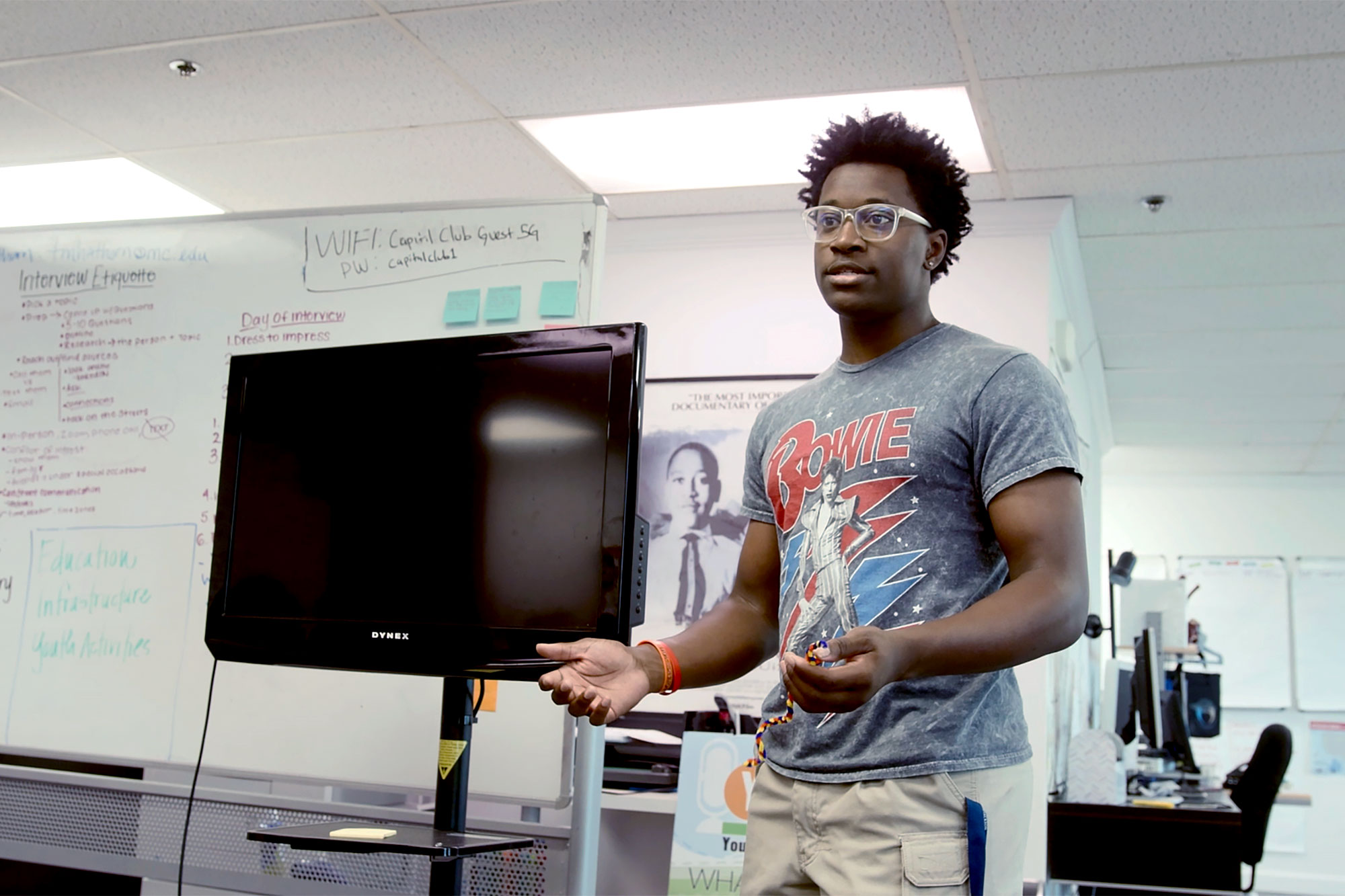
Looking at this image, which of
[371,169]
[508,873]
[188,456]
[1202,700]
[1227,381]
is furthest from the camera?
[1227,381]

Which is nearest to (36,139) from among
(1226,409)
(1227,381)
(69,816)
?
(69,816)

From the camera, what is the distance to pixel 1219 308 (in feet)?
14.2

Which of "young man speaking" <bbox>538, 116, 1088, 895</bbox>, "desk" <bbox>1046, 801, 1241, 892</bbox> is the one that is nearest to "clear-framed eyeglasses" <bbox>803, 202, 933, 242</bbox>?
"young man speaking" <bbox>538, 116, 1088, 895</bbox>

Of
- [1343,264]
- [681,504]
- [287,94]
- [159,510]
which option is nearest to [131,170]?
[287,94]

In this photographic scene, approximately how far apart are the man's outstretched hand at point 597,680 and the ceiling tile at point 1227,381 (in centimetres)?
462

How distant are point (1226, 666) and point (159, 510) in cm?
685

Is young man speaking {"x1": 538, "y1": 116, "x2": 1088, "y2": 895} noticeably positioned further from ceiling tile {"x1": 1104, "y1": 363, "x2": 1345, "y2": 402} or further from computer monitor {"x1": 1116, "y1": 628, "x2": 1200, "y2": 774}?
ceiling tile {"x1": 1104, "y1": 363, "x2": 1345, "y2": 402}

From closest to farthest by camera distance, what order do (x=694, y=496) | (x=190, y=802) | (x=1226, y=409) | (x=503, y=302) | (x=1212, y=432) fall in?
1. (x=190, y=802)
2. (x=503, y=302)
3. (x=694, y=496)
4. (x=1226, y=409)
5. (x=1212, y=432)

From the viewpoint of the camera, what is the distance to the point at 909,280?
1.26m

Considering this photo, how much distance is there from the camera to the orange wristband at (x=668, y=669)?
1.27 metres

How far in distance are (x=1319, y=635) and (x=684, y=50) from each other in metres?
6.37

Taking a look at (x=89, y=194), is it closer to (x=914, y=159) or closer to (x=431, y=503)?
(x=431, y=503)

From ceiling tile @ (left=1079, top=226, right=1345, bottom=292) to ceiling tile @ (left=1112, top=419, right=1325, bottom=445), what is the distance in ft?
7.92

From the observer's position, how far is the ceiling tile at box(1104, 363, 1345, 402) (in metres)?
5.18
